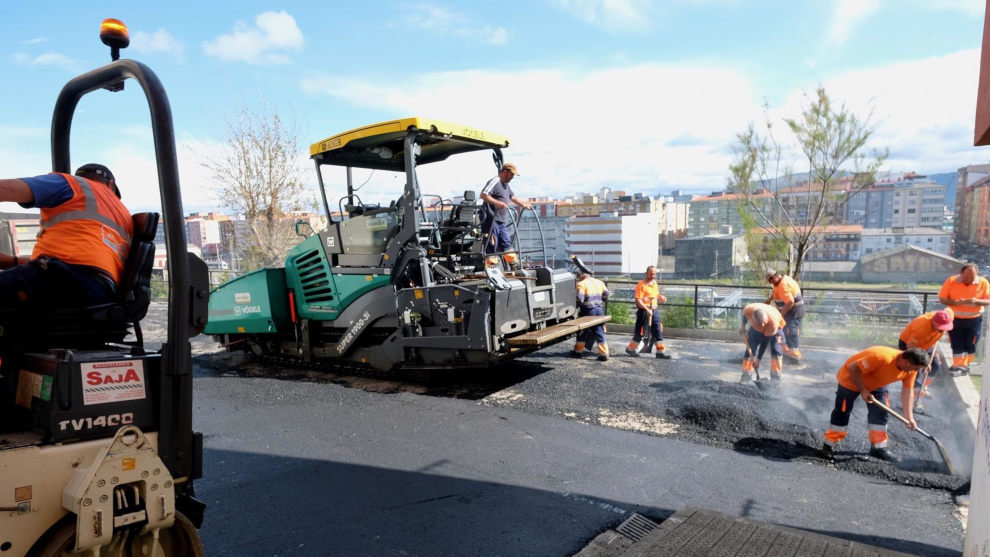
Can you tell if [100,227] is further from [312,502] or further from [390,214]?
[390,214]

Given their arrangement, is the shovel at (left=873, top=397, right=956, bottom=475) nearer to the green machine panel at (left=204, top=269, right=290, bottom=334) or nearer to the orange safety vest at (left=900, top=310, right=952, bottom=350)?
the orange safety vest at (left=900, top=310, right=952, bottom=350)

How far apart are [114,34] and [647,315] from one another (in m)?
7.53

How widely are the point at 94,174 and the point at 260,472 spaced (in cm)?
274

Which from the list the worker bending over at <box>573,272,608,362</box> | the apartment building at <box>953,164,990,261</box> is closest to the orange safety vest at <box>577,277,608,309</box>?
the worker bending over at <box>573,272,608,362</box>

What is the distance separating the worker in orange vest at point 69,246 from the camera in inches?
88.9

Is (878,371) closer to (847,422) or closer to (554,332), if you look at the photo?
(847,422)

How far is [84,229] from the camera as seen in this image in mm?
2395

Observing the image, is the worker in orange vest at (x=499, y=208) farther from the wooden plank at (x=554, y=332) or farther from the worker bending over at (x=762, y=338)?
the worker bending over at (x=762, y=338)

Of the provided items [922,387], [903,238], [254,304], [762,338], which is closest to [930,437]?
[922,387]

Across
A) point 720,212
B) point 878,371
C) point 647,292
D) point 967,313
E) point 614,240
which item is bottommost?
point 878,371

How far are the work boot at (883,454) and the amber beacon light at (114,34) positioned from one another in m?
5.52

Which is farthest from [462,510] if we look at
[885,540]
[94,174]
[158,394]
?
[94,174]

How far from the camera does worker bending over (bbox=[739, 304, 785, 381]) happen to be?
22.4ft

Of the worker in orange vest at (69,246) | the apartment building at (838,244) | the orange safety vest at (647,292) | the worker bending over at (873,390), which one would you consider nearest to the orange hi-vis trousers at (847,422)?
the worker bending over at (873,390)
